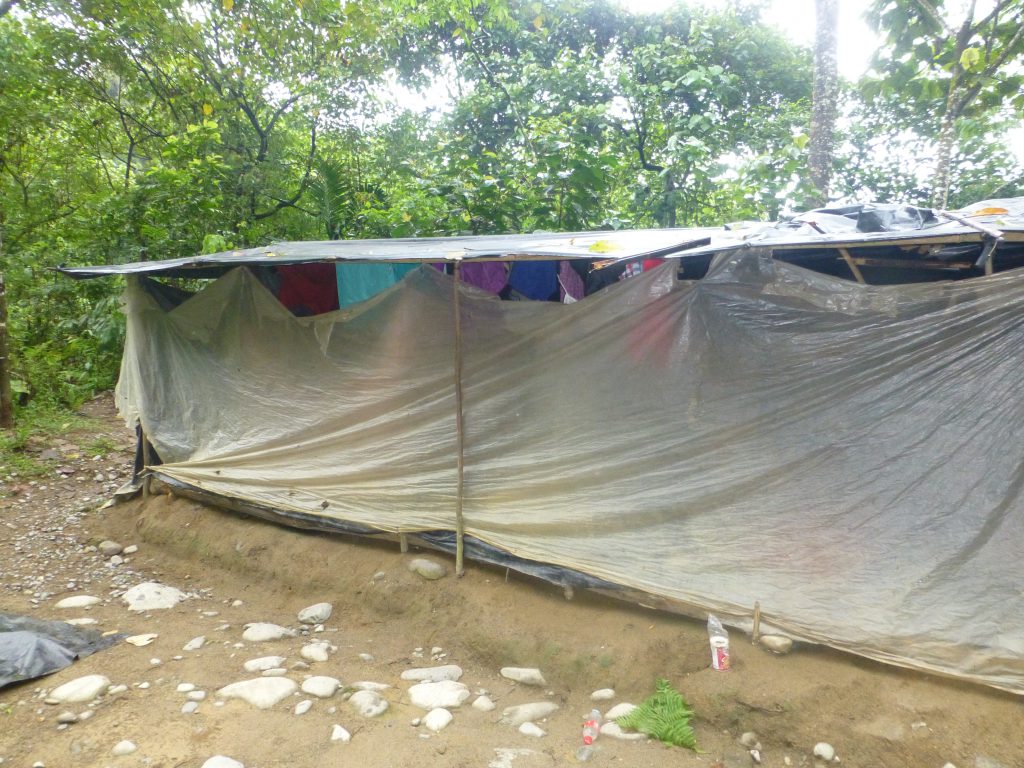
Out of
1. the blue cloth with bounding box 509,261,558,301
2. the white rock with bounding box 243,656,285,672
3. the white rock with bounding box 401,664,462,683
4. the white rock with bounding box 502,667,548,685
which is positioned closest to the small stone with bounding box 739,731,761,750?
the white rock with bounding box 502,667,548,685

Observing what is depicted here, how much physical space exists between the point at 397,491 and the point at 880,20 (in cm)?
597

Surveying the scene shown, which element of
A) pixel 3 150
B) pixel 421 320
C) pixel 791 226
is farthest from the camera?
pixel 3 150

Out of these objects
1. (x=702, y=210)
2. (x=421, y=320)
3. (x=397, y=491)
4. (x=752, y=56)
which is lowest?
(x=397, y=491)

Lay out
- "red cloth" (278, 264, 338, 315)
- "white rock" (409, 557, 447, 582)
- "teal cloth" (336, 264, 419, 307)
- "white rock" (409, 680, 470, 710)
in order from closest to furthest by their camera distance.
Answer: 1. "white rock" (409, 680, 470, 710)
2. "white rock" (409, 557, 447, 582)
3. "teal cloth" (336, 264, 419, 307)
4. "red cloth" (278, 264, 338, 315)

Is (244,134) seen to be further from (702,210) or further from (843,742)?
(843,742)

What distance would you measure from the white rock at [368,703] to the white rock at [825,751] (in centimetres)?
192

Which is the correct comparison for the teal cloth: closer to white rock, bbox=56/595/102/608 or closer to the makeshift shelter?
the makeshift shelter

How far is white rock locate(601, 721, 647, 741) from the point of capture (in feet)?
9.96

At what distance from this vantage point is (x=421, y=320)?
439 cm

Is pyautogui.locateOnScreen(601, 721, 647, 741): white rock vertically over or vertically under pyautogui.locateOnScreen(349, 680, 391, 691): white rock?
under

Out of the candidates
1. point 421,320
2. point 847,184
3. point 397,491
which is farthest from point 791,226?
point 847,184

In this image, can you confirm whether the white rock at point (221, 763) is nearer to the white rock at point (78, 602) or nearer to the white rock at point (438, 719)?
the white rock at point (438, 719)

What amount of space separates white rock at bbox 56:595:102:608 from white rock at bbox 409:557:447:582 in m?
2.13

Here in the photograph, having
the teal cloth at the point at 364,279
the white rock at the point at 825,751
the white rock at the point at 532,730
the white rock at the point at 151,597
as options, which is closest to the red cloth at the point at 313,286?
the teal cloth at the point at 364,279
